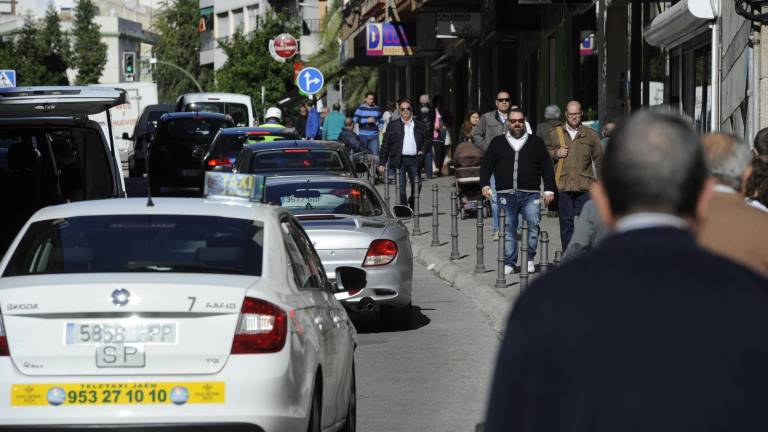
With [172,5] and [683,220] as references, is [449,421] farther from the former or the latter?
[172,5]

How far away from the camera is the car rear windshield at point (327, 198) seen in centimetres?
1302

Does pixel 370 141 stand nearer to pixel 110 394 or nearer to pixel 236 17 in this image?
pixel 110 394

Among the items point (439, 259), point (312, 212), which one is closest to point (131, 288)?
point (312, 212)

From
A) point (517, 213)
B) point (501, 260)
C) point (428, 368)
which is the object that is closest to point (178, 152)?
point (517, 213)

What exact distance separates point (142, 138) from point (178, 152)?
6.25 m

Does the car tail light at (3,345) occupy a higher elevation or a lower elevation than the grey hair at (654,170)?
lower

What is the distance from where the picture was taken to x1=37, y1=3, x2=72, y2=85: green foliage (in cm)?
9844

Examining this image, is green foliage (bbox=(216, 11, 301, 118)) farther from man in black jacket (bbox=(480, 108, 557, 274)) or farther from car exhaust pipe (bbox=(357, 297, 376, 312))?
car exhaust pipe (bbox=(357, 297, 376, 312))

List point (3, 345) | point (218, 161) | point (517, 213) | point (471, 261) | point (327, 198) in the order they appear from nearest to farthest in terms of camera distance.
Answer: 1. point (3, 345)
2. point (327, 198)
3. point (517, 213)
4. point (471, 261)
5. point (218, 161)

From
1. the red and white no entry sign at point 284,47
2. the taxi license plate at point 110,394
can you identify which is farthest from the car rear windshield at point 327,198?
the red and white no entry sign at point 284,47

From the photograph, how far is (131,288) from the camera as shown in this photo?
6.10 m

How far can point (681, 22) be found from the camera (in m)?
17.9

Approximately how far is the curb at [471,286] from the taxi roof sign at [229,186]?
4583 millimetres

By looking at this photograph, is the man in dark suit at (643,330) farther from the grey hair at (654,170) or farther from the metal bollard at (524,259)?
the metal bollard at (524,259)
